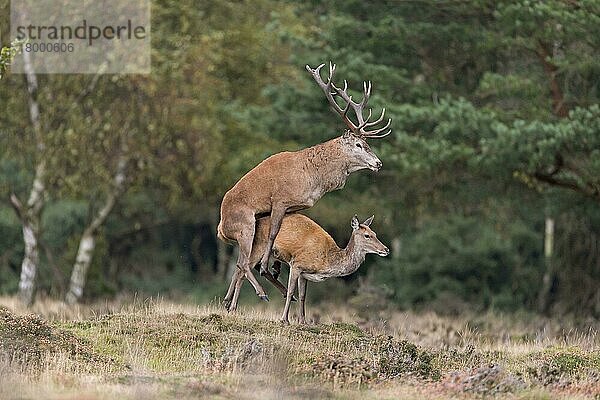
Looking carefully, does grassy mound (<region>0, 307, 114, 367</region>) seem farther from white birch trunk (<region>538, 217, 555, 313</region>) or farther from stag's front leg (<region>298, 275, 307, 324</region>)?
white birch trunk (<region>538, 217, 555, 313</region>)

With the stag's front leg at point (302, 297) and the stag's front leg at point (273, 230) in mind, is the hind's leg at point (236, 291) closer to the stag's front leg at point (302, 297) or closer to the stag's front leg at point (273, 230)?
the stag's front leg at point (273, 230)

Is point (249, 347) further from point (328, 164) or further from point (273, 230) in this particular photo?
point (328, 164)

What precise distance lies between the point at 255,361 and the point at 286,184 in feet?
10.7

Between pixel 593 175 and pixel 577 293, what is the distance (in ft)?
28.7

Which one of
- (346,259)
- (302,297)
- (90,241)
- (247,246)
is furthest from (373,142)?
(247,246)

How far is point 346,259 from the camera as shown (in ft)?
51.9

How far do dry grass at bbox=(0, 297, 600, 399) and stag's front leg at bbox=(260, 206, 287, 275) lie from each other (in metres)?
0.67

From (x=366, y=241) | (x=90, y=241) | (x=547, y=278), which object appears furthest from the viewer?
(x=547, y=278)

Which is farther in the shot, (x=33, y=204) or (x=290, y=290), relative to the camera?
(x=33, y=204)

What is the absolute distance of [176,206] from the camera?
34375 millimetres

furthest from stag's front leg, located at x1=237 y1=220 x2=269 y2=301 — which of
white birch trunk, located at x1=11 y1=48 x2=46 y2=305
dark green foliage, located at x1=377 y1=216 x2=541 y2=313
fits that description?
dark green foliage, located at x1=377 y1=216 x2=541 y2=313

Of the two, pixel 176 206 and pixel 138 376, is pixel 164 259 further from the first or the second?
pixel 138 376

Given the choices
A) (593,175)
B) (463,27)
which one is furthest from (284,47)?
(593,175)

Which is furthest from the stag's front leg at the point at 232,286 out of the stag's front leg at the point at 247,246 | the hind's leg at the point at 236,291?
the stag's front leg at the point at 247,246
